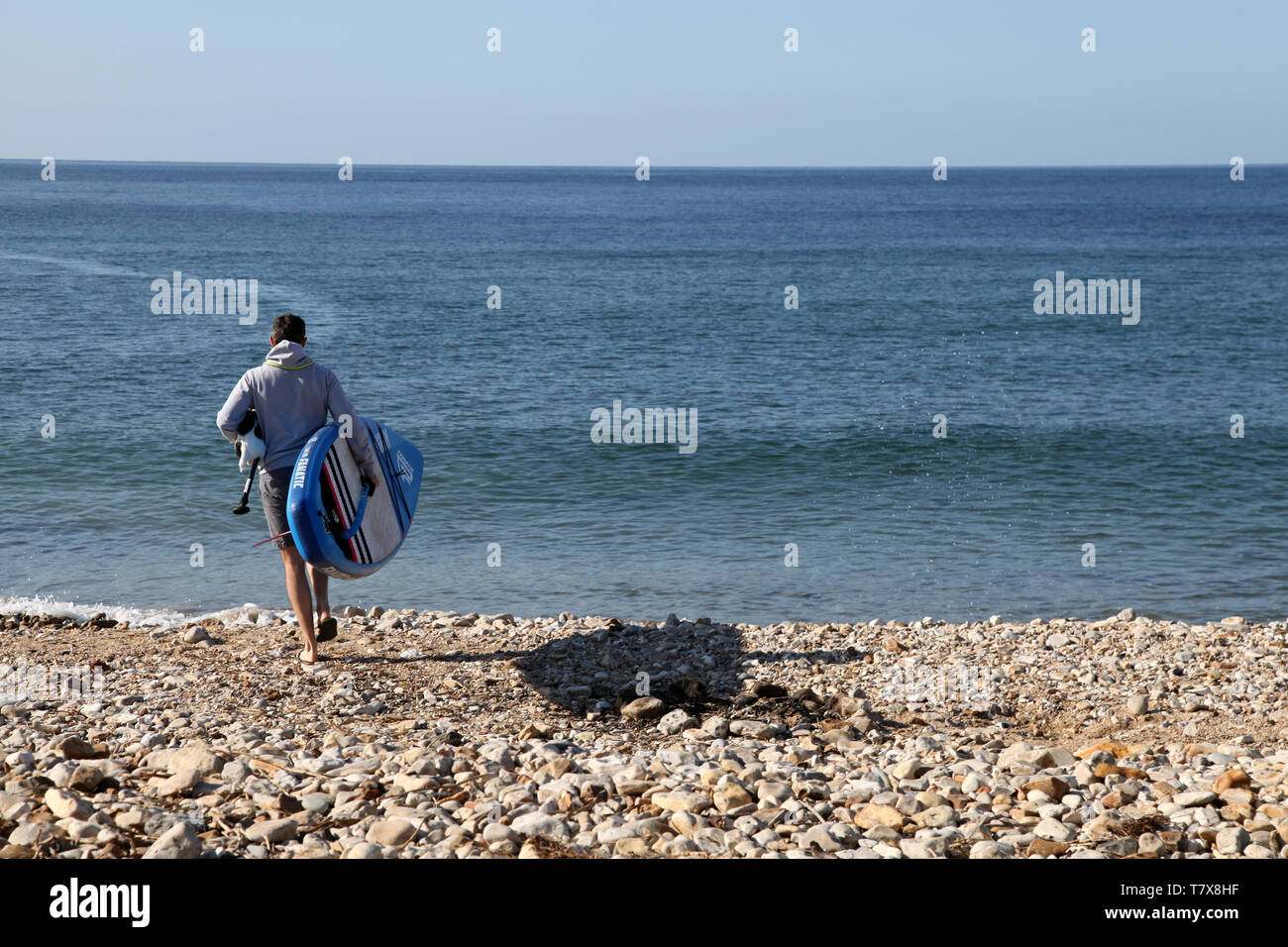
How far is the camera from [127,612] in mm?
10406

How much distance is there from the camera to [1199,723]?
20.5 ft

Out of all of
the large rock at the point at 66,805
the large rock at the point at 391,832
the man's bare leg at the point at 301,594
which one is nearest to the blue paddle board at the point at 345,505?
the man's bare leg at the point at 301,594

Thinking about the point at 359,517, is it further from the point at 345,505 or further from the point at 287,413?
the point at 287,413

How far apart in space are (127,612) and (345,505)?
4.13 metres

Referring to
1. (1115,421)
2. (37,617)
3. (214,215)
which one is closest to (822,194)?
(214,215)

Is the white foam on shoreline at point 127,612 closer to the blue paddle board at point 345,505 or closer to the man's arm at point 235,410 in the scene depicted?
the blue paddle board at point 345,505

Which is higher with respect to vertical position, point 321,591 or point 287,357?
point 287,357

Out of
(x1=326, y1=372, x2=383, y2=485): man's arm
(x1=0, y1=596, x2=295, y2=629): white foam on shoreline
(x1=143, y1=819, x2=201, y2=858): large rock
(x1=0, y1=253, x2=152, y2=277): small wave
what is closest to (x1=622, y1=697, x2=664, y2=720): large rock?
(x1=326, y1=372, x2=383, y2=485): man's arm

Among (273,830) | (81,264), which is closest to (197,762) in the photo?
(273,830)

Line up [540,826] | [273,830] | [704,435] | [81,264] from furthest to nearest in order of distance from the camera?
1. [81,264]
2. [704,435]
3. [540,826]
4. [273,830]

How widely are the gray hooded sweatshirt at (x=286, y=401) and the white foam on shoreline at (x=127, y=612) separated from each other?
2.87 metres

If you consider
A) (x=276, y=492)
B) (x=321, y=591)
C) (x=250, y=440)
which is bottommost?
(x=321, y=591)
